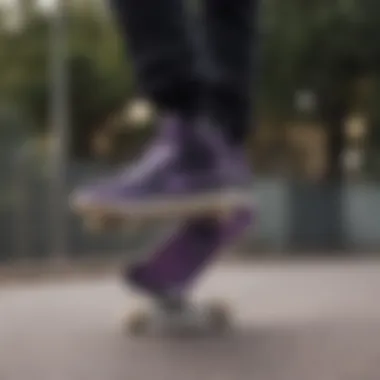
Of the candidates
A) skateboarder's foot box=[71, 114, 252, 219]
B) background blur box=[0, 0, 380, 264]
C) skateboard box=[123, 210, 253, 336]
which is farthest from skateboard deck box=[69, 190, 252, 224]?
background blur box=[0, 0, 380, 264]

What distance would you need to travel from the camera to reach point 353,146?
285 inches

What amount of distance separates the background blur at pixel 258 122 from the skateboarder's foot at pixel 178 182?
4173mm

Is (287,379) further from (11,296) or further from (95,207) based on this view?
(11,296)

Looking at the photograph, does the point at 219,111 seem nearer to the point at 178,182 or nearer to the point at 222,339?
the point at 178,182

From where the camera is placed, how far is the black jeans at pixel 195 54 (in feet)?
3.51

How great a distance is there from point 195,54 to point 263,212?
5.79 meters

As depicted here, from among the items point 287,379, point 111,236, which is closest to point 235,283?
point 287,379

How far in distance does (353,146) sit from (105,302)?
5855 millimetres

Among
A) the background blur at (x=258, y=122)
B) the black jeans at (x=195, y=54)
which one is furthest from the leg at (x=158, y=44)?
the background blur at (x=258, y=122)

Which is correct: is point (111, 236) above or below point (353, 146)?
below

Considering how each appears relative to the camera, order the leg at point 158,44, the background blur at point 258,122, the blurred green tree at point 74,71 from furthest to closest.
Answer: the blurred green tree at point 74,71, the background blur at point 258,122, the leg at point 158,44

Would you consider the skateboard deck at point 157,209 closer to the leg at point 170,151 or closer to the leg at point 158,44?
the leg at point 170,151

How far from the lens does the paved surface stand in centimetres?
86

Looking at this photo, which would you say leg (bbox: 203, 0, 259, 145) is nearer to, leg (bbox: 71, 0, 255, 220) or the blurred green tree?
leg (bbox: 71, 0, 255, 220)
